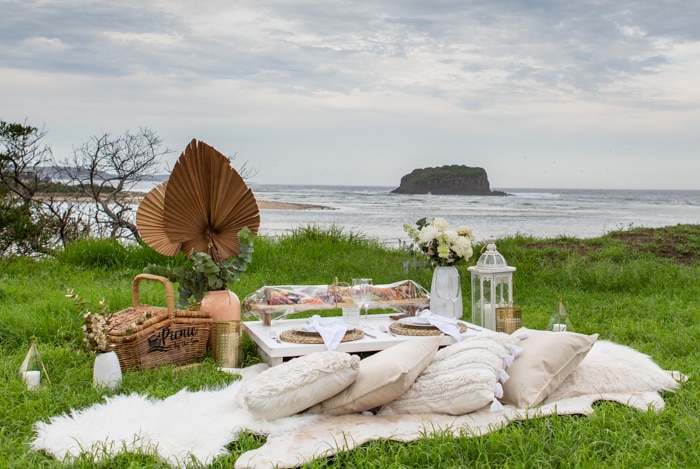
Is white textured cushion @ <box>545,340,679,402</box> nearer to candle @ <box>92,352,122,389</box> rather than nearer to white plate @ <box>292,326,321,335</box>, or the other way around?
white plate @ <box>292,326,321,335</box>

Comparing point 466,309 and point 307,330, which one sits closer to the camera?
point 307,330

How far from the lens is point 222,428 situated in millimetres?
3004

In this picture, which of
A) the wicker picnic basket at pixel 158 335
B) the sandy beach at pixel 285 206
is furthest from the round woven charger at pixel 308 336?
the sandy beach at pixel 285 206

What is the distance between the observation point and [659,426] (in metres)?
2.99

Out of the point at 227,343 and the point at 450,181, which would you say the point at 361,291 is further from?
the point at 450,181

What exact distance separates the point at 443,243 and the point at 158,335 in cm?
197

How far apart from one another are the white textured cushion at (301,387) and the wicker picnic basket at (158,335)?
113 centimetres

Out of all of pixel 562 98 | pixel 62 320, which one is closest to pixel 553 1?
pixel 562 98

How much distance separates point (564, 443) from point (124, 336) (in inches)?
97.2

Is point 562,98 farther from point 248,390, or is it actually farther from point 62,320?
point 248,390

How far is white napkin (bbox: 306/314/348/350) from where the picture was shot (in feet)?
13.1

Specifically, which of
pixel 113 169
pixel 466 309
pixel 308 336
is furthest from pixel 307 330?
pixel 113 169

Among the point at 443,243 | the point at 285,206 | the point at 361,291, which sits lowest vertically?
the point at 285,206

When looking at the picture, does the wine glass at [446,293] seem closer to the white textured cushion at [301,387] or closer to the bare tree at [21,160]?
the white textured cushion at [301,387]
